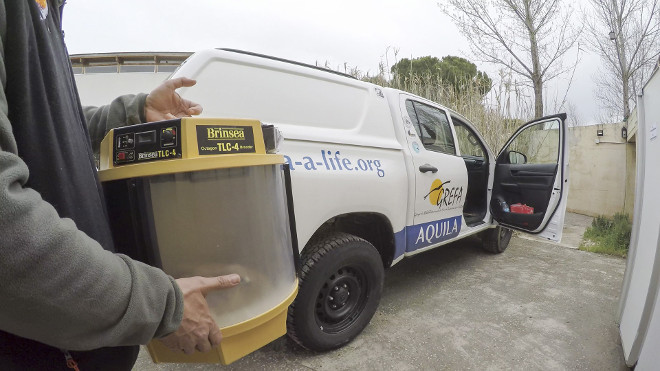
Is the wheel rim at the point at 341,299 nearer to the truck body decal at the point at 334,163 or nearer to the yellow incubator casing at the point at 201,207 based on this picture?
the truck body decal at the point at 334,163

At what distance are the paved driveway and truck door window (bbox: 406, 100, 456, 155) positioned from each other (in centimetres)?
144

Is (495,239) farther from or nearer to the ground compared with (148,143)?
nearer to the ground

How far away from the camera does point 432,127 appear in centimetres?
326

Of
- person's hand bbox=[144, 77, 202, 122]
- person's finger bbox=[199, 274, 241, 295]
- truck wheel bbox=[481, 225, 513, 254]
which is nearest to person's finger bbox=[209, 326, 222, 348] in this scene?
person's finger bbox=[199, 274, 241, 295]

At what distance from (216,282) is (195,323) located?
114 millimetres

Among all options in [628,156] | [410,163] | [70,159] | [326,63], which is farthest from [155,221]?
[628,156]

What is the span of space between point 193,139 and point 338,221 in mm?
1764

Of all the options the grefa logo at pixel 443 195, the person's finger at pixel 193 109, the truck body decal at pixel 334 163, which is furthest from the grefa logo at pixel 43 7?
the grefa logo at pixel 443 195

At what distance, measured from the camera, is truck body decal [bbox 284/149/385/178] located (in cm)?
192

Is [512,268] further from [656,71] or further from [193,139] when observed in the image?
[193,139]

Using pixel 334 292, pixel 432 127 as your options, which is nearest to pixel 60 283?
pixel 334 292

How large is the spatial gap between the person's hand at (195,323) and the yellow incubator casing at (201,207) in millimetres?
116

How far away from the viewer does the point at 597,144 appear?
305 inches

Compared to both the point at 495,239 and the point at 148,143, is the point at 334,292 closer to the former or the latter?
the point at 148,143
